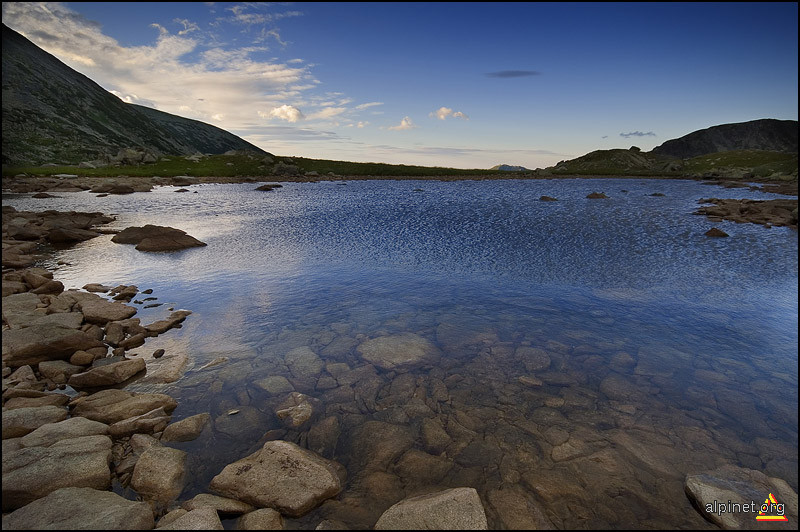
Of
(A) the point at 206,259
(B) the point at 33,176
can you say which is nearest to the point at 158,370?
(A) the point at 206,259

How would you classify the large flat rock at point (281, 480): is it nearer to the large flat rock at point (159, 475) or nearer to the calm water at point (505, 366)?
the calm water at point (505, 366)

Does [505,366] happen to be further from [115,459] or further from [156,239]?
[156,239]

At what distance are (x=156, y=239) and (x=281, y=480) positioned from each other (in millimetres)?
32852

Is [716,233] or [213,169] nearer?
[716,233]

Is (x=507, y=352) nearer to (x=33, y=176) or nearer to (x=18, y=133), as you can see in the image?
(x=33, y=176)

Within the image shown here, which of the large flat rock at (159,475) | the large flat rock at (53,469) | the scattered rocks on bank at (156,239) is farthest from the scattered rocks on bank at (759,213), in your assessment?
the scattered rocks on bank at (156,239)

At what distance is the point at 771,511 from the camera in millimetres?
7996

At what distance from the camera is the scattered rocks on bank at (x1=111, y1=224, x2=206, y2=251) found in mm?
33469

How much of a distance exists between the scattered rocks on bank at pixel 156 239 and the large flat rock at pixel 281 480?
101 feet

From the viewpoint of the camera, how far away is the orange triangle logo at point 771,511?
784cm

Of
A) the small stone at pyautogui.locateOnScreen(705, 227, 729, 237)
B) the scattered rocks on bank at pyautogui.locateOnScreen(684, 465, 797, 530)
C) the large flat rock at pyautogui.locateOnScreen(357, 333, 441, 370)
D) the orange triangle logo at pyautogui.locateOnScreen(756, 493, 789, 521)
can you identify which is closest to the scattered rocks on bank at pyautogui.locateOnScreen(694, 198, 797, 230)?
the small stone at pyautogui.locateOnScreen(705, 227, 729, 237)

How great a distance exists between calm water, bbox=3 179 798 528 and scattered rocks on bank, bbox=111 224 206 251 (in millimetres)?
2156

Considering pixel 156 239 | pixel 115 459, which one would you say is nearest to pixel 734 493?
pixel 115 459

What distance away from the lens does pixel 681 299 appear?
21828 millimetres
